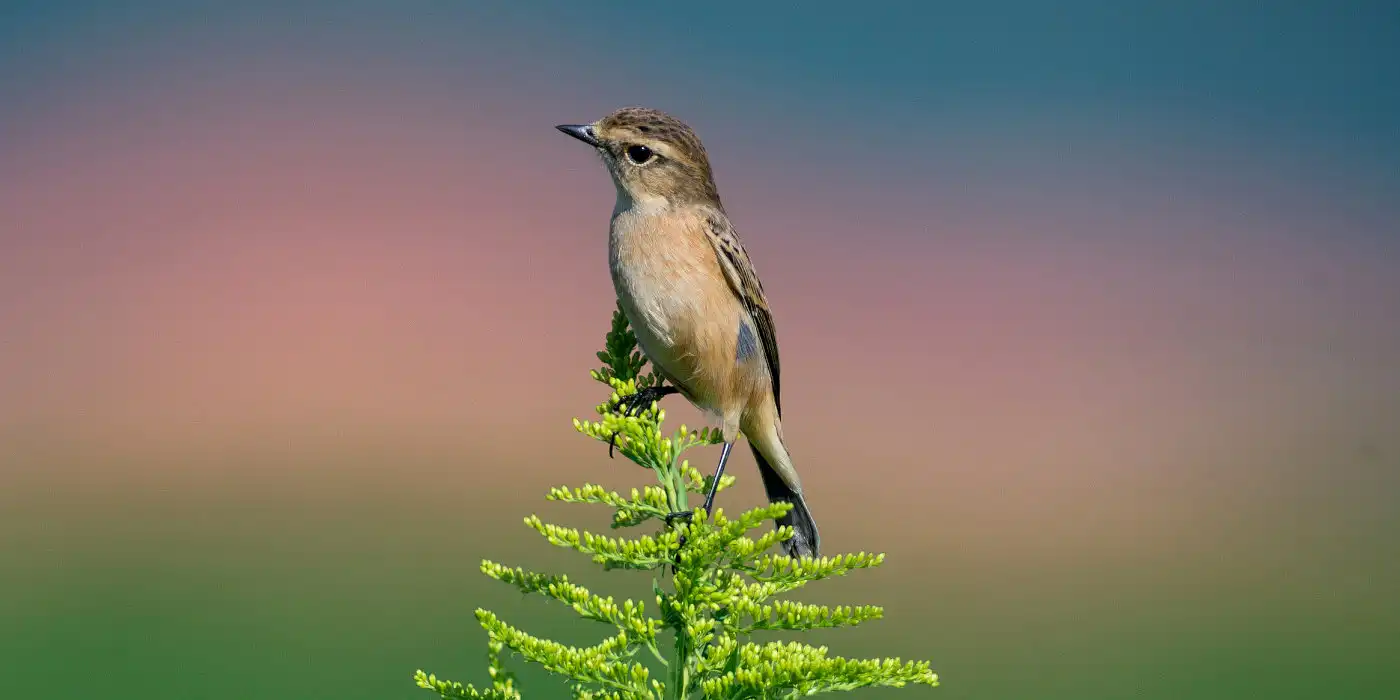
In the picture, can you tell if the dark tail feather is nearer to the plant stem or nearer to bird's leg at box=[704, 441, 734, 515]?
bird's leg at box=[704, 441, 734, 515]

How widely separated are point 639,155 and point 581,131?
0.32m

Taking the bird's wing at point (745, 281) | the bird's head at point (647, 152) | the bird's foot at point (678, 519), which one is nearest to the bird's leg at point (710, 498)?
the bird's foot at point (678, 519)

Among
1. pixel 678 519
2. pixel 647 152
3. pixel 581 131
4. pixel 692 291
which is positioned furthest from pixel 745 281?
pixel 678 519

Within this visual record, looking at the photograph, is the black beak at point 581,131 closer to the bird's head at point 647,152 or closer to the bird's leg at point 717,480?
the bird's head at point 647,152

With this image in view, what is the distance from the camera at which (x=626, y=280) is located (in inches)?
199

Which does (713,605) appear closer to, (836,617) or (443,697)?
(836,617)

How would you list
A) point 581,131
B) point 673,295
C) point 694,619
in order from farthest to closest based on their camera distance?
point 581,131 < point 673,295 < point 694,619

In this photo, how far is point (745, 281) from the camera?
18.2 ft

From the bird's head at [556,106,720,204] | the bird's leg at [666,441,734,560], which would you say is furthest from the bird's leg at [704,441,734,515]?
the bird's head at [556,106,720,204]

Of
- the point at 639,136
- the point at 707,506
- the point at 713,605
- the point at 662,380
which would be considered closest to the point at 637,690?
the point at 713,605

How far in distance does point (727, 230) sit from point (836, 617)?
2.49 metres

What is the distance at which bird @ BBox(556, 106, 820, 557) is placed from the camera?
5055 mm

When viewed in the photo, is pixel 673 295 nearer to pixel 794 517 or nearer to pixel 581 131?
pixel 581 131

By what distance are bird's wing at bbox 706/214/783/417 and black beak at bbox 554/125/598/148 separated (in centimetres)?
74
